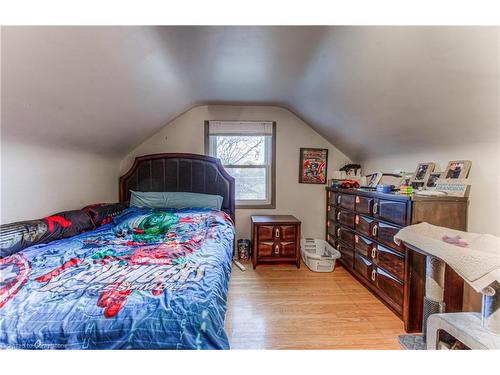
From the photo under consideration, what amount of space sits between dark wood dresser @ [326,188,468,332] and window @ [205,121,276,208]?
1.12m

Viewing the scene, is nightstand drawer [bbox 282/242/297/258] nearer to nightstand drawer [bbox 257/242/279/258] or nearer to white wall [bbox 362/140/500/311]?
nightstand drawer [bbox 257/242/279/258]

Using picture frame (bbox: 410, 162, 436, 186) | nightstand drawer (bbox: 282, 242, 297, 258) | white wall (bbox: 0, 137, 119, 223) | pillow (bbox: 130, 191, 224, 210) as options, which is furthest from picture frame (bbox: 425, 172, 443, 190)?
white wall (bbox: 0, 137, 119, 223)

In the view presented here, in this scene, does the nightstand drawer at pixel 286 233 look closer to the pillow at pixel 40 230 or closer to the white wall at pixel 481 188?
the white wall at pixel 481 188

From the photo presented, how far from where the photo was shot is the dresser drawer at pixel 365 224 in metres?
2.22

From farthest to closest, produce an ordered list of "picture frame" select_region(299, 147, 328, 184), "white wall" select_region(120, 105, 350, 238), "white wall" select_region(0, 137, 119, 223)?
1. "picture frame" select_region(299, 147, 328, 184)
2. "white wall" select_region(120, 105, 350, 238)
3. "white wall" select_region(0, 137, 119, 223)

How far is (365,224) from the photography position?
7.62 ft

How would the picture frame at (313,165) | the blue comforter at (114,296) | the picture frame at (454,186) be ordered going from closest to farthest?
the blue comforter at (114,296) → the picture frame at (454,186) → the picture frame at (313,165)

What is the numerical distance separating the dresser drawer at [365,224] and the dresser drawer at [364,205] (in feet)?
0.21

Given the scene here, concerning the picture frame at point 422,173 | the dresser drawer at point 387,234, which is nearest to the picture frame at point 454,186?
the picture frame at point 422,173

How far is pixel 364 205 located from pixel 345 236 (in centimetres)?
58

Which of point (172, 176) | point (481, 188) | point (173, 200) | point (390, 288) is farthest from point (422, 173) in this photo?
point (172, 176)

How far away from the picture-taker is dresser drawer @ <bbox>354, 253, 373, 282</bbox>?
2.26m
